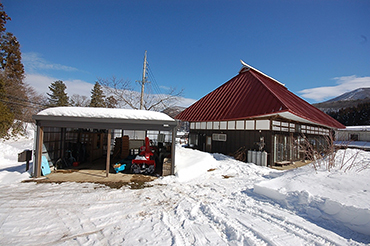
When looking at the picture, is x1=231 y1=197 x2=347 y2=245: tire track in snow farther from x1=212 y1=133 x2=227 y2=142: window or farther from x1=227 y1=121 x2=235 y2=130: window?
x1=212 y1=133 x2=227 y2=142: window

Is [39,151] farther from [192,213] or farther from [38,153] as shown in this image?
[192,213]

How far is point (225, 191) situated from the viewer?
5.52m

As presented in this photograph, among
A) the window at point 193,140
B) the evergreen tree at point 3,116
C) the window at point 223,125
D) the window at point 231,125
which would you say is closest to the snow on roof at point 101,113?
the window at point 231,125

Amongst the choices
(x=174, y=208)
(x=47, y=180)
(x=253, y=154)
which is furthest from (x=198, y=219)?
(x=253, y=154)

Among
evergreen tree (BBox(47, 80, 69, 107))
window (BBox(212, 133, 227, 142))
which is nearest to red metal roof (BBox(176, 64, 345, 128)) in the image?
window (BBox(212, 133, 227, 142))

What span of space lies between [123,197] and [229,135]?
28.3ft

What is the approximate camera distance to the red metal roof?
9.70 m

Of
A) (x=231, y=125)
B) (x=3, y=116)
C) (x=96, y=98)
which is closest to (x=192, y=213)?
(x=231, y=125)

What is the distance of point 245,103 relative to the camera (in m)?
11.5

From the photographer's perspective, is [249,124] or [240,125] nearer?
[249,124]

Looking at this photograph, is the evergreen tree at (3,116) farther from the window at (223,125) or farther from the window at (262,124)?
the window at (262,124)

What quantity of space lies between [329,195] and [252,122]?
7.07m

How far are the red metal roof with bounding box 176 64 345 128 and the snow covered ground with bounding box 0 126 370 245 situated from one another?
15.0ft

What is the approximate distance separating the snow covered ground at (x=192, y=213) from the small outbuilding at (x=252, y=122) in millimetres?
4245
